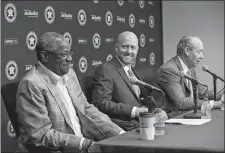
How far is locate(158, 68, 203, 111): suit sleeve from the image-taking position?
416cm

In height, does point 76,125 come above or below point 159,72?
below

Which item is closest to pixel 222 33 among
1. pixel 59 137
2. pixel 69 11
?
pixel 69 11

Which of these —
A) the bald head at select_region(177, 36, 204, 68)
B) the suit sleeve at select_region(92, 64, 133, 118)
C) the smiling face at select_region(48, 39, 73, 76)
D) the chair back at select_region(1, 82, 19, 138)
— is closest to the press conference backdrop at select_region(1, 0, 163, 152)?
the suit sleeve at select_region(92, 64, 133, 118)

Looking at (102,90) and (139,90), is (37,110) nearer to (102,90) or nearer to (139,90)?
(102,90)

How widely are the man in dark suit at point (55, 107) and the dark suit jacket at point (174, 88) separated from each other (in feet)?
3.36

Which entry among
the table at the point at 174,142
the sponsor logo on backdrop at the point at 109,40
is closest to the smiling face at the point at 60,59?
the table at the point at 174,142

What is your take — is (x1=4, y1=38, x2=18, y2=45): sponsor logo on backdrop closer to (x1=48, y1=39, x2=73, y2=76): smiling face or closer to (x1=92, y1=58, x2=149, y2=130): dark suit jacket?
(x1=92, y1=58, x2=149, y2=130): dark suit jacket

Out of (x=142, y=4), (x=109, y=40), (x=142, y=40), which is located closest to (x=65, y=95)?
(x=109, y=40)

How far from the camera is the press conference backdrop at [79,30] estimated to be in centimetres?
435

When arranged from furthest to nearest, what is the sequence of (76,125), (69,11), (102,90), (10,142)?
1. (69,11)
2. (10,142)
3. (102,90)
4. (76,125)

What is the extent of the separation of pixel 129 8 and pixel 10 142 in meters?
3.17

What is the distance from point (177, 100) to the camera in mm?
4242

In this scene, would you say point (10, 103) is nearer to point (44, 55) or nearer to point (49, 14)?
point (44, 55)

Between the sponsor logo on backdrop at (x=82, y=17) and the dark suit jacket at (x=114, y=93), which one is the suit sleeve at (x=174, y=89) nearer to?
the dark suit jacket at (x=114, y=93)
